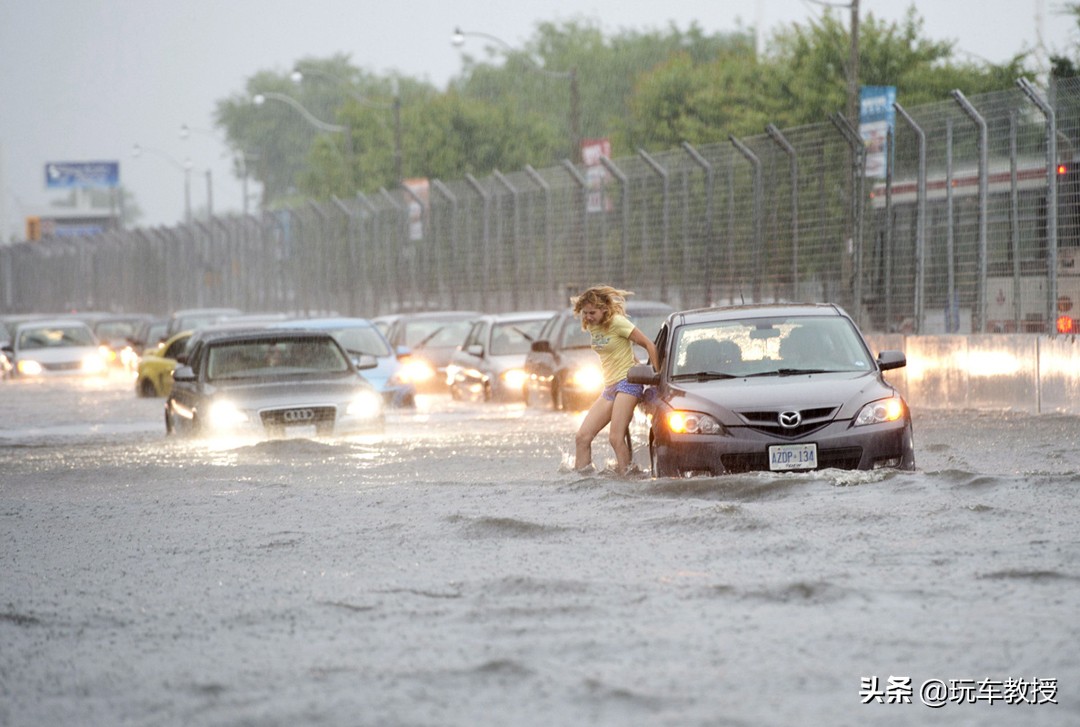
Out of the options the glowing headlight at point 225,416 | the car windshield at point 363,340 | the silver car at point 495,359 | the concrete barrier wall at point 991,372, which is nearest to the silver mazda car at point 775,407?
the glowing headlight at point 225,416

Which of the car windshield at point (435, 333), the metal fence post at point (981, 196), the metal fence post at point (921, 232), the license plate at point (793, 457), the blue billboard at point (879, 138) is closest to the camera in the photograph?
the license plate at point (793, 457)

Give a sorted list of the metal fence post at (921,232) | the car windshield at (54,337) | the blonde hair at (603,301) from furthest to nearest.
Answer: the car windshield at (54,337) < the metal fence post at (921,232) < the blonde hair at (603,301)

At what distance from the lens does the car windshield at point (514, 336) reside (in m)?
27.2

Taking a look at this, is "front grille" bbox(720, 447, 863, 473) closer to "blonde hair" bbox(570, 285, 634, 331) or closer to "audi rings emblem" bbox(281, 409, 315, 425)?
"blonde hair" bbox(570, 285, 634, 331)

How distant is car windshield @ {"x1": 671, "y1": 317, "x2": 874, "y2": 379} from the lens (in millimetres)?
12977

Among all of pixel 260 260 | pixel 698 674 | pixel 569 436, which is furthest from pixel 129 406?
pixel 260 260

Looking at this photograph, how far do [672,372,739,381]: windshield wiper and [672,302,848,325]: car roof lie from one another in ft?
2.34

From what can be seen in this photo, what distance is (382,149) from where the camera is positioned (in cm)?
9019

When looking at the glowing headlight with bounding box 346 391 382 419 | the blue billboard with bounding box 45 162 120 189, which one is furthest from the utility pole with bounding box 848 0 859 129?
the blue billboard with bounding box 45 162 120 189

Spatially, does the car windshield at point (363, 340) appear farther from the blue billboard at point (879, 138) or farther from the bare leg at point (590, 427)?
the bare leg at point (590, 427)

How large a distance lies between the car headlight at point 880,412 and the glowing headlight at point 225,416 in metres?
7.52

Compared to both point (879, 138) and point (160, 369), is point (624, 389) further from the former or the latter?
point (160, 369)

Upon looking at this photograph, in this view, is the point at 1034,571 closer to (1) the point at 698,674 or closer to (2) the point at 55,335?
(1) the point at 698,674

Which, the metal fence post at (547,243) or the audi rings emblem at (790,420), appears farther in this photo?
the metal fence post at (547,243)
